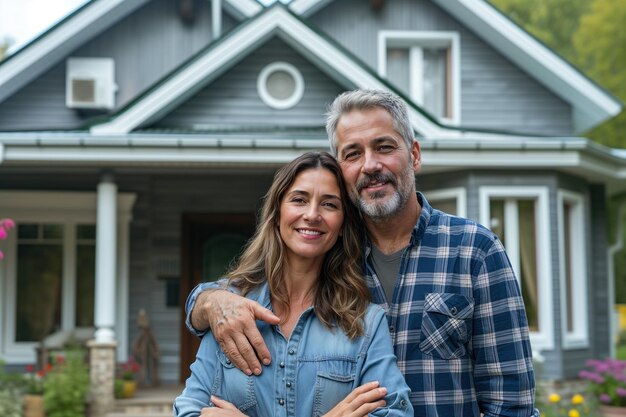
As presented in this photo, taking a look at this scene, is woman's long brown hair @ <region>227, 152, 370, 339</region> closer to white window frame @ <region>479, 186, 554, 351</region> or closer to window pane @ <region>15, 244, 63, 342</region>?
white window frame @ <region>479, 186, 554, 351</region>

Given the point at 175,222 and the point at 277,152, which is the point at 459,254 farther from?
the point at 175,222

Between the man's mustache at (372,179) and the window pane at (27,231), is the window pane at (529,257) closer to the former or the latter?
the window pane at (27,231)

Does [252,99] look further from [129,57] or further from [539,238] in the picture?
[539,238]

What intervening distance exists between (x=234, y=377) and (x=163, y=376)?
8.15 metres

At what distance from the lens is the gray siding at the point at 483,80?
11039 mm

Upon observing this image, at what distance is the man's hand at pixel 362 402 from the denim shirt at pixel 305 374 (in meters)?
0.03

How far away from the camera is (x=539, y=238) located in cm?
894

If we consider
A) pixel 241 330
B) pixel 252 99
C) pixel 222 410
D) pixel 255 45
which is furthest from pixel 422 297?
pixel 252 99

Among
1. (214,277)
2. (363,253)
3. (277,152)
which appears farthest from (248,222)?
(363,253)

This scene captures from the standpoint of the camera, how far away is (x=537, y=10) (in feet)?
86.9

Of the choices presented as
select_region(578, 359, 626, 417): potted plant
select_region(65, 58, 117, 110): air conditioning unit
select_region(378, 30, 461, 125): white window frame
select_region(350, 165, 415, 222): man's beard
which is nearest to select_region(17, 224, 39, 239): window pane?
select_region(65, 58, 117, 110): air conditioning unit

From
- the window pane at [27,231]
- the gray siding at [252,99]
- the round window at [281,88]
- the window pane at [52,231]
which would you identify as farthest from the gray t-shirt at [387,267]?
the window pane at [27,231]

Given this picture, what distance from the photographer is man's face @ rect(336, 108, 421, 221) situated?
7.87 ft

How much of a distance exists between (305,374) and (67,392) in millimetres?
6195
